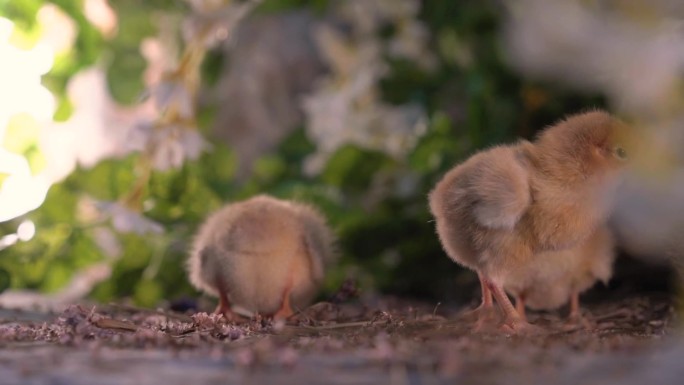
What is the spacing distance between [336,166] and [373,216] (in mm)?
159

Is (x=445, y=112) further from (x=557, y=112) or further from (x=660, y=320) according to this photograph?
(x=660, y=320)

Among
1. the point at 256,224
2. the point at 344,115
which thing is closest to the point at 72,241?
the point at 256,224

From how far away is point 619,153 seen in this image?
1172mm

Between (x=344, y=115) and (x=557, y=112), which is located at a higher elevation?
(x=344, y=115)

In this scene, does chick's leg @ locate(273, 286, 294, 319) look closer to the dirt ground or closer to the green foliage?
the dirt ground

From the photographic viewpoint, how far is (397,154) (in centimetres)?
196

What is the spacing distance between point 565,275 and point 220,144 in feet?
3.35

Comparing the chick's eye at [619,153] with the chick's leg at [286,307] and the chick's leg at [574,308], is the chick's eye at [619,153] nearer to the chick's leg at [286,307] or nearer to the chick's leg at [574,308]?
the chick's leg at [574,308]

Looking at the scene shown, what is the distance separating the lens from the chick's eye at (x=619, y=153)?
117 cm

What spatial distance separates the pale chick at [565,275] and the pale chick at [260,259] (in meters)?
0.34

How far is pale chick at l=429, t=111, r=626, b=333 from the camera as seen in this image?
1.13 metres

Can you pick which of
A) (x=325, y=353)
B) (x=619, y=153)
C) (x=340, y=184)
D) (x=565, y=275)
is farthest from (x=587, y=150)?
(x=340, y=184)

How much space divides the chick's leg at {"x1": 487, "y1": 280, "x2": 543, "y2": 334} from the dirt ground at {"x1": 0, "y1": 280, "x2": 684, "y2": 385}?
0.04 meters

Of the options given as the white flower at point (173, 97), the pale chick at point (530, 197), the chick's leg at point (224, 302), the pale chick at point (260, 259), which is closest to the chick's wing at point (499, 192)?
the pale chick at point (530, 197)
